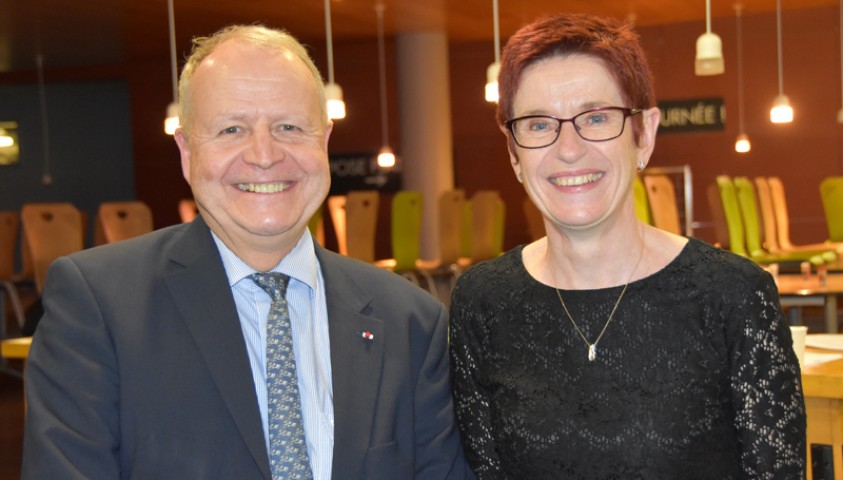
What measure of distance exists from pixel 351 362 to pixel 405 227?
6184mm

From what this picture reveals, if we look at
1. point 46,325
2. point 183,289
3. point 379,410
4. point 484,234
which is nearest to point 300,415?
point 379,410

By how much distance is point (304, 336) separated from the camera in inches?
61.6

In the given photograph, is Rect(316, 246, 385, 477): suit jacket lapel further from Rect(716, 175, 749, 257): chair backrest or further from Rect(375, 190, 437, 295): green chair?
Rect(375, 190, 437, 295): green chair

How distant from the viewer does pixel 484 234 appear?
337 inches

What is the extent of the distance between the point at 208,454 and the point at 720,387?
2.60 feet

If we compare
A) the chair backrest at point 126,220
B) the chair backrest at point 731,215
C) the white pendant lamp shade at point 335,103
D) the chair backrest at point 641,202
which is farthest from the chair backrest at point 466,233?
the chair backrest at point 641,202

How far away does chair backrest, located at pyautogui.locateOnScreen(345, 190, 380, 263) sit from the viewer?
23.8 ft

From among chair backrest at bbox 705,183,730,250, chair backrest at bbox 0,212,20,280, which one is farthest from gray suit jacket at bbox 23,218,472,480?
chair backrest at bbox 0,212,20,280

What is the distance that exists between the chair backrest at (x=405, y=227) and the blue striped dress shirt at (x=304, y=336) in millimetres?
6041

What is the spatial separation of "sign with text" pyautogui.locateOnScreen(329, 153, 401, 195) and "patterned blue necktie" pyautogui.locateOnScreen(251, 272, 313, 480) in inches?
449

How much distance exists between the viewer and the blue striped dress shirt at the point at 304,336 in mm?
1513

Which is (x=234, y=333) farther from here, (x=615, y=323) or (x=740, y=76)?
(x=740, y=76)

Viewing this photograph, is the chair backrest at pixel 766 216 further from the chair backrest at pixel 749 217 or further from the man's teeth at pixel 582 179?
the man's teeth at pixel 582 179

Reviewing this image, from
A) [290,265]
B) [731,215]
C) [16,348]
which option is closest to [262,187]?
[290,265]
